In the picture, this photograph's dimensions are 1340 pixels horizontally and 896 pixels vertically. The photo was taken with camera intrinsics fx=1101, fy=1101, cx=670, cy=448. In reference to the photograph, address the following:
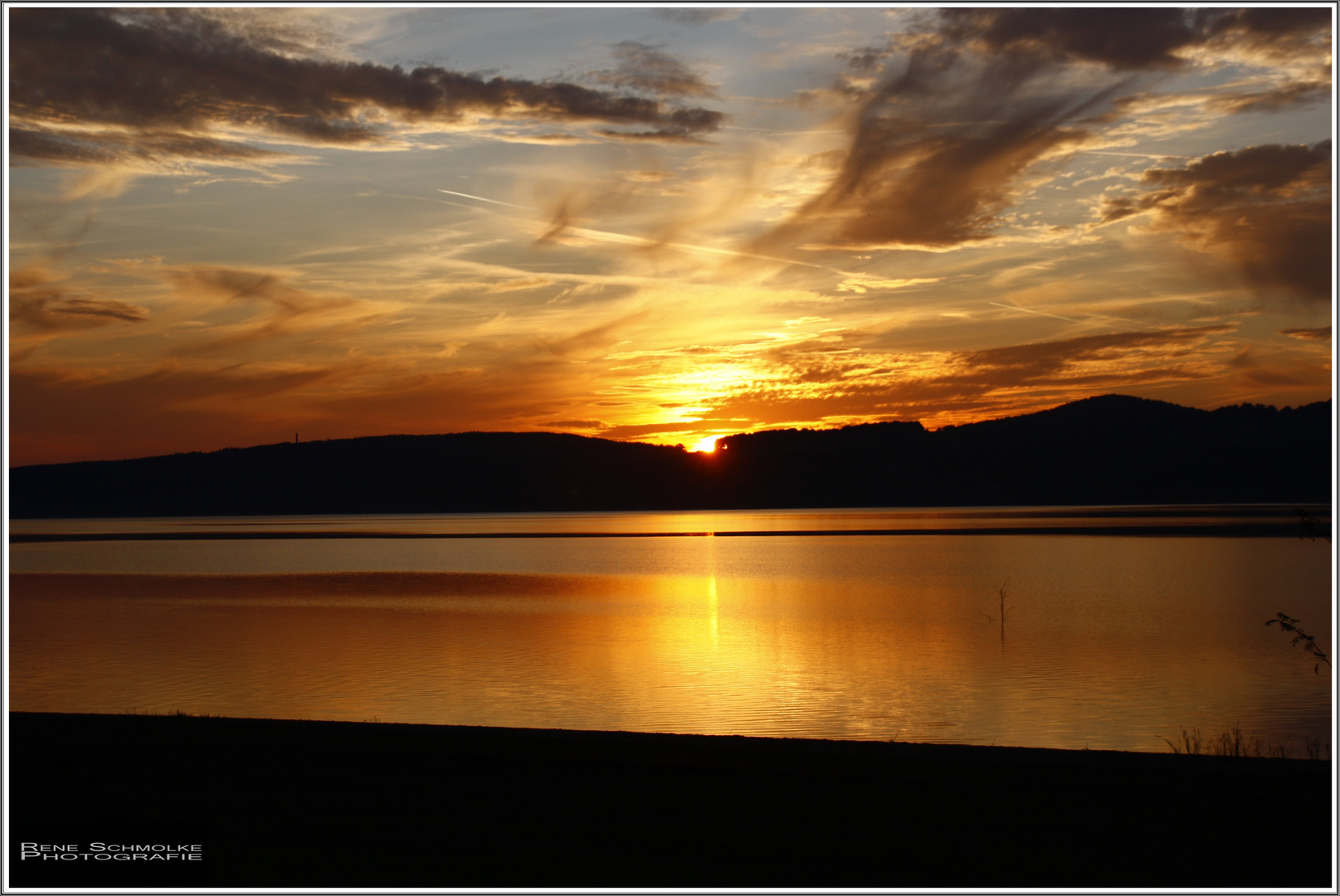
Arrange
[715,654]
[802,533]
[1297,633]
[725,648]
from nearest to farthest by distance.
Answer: [1297,633] < [715,654] < [725,648] < [802,533]

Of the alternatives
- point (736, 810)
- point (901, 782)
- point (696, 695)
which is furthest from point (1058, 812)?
point (696, 695)

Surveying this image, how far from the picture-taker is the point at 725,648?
2730 centimetres

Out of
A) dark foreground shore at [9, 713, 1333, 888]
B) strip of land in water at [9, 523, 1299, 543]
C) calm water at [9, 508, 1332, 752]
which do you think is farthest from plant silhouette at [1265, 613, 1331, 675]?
strip of land in water at [9, 523, 1299, 543]

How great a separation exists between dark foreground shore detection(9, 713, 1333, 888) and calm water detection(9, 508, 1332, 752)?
5.53 metres

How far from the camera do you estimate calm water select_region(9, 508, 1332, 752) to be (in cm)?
1828

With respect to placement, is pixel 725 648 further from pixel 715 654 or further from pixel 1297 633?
pixel 1297 633

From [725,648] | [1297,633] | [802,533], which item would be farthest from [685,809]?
[802,533]

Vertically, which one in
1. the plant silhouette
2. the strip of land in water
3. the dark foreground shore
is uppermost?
the strip of land in water

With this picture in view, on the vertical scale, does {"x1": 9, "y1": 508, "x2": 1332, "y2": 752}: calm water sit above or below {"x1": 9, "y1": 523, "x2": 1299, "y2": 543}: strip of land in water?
below

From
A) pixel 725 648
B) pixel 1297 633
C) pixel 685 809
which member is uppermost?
pixel 725 648

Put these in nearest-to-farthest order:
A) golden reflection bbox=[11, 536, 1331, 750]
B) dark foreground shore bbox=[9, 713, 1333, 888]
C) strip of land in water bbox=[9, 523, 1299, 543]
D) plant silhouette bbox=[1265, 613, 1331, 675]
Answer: dark foreground shore bbox=[9, 713, 1333, 888], plant silhouette bbox=[1265, 613, 1331, 675], golden reflection bbox=[11, 536, 1331, 750], strip of land in water bbox=[9, 523, 1299, 543]

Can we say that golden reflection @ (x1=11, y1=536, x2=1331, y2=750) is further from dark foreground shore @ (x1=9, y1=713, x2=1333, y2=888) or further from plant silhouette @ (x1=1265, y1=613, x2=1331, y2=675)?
dark foreground shore @ (x1=9, y1=713, x2=1333, y2=888)

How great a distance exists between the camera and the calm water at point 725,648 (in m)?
18.3

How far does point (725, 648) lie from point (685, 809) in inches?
715
